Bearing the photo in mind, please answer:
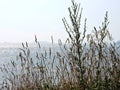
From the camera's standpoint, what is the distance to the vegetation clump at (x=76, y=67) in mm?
5828

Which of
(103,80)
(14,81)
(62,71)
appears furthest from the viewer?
(14,81)

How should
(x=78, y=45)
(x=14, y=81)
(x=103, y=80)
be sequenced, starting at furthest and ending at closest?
1. (x=14, y=81)
2. (x=103, y=80)
3. (x=78, y=45)

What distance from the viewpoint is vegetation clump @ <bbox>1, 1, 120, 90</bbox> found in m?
5.83

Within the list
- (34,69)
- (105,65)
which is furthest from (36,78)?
(105,65)

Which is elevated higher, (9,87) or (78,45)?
(78,45)

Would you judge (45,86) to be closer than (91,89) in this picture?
No

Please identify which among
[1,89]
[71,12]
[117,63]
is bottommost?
[1,89]

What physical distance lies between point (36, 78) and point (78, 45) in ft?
4.97

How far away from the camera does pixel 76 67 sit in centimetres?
580

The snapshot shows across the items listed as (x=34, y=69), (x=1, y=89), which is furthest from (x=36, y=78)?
(x=1, y=89)

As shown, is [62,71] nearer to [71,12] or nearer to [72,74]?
[72,74]

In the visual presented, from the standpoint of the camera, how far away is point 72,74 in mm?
6547

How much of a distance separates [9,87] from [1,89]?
20cm

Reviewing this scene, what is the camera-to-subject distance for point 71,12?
5941 mm
